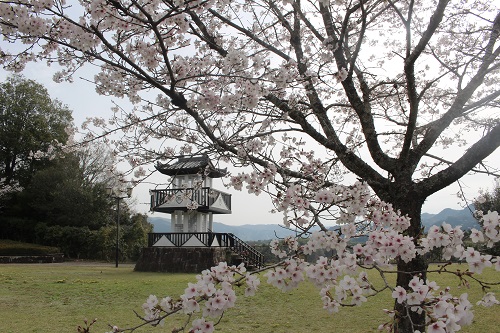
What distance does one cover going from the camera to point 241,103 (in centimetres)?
341

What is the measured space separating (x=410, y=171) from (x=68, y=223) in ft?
77.1

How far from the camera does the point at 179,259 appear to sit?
1430 centimetres

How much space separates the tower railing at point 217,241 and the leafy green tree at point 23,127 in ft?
46.2

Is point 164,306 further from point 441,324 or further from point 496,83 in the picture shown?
point 496,83

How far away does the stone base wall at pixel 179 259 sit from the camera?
1400 centimetres

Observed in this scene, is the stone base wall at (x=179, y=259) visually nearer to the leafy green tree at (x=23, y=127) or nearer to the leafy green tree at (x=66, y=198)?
the leafy green tree at (x=66, y=198)

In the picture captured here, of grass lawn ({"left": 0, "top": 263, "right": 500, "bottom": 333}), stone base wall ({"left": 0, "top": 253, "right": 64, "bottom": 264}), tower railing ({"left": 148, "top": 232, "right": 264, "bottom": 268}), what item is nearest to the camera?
grass lawn ({"left": 0, "top": 263, "right": 500, "bottom": 333})

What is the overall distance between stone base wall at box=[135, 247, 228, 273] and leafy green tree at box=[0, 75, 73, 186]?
14586 millimetres

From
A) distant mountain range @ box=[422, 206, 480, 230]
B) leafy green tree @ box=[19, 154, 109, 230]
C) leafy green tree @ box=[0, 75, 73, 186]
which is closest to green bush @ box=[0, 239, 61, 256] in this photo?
leafy green tree @ box=[19, 154, 109, 230]

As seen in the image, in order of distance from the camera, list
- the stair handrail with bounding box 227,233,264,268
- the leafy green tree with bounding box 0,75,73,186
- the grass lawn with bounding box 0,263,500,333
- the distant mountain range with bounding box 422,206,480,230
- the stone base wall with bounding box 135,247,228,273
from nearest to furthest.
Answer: the distant mountain range with bounding box 422,206,480,230
the grass lawn with bounding box 0,263,500,333
the stone base wall with bounding box 135,247,228,273
the stair handrail with bounding box 227,233,264,268
the leafy green tree with bounding box 0,75,73,186

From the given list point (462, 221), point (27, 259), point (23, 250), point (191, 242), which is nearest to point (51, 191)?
point (23, 250)

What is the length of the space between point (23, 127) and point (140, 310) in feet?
81.8

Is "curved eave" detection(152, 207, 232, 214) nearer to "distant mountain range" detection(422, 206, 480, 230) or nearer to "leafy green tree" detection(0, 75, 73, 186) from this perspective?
"distant mountain range" detection(422, 206, 480, 230)

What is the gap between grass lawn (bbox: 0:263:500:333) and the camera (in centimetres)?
500
